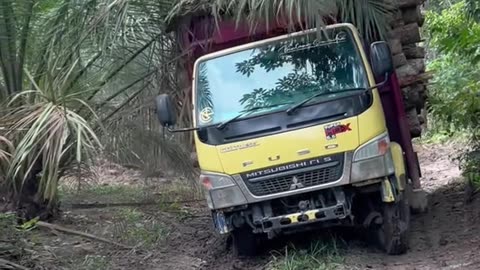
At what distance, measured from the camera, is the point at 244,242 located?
7.41 metres

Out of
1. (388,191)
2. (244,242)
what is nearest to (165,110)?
(244,242)

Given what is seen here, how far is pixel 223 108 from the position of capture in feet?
22.9

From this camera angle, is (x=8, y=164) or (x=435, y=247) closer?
(x=435, y=247)

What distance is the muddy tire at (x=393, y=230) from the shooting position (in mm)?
7004

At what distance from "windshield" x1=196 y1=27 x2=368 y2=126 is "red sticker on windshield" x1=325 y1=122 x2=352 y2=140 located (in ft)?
1.00

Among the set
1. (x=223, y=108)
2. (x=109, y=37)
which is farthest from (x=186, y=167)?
(x=223, y=108)

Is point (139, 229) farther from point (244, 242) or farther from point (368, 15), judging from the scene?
point (368, 15)

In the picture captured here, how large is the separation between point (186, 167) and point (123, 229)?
1.17m

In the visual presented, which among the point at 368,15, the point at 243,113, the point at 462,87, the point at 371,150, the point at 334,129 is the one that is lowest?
the point at 462,87

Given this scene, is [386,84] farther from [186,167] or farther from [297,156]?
[186,167]

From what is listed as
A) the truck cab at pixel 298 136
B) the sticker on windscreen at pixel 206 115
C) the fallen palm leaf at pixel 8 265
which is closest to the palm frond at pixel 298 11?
the truck cab at pixel 298 136

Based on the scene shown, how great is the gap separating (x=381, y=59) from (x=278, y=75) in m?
0.96

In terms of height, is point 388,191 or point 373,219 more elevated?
point 388,191

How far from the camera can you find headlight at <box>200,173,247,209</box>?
22.3 feet
